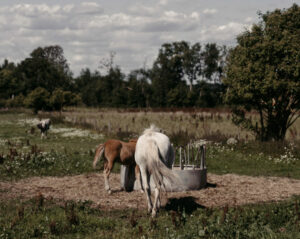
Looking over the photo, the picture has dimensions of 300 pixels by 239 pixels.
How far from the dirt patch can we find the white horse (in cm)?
59

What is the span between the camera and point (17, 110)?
73.8 m

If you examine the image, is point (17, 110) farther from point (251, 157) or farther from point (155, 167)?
point (155, 167)

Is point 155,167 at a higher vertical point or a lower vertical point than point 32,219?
higher

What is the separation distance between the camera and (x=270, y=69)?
18.5 meters

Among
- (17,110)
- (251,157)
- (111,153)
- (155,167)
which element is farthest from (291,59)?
(17,110)

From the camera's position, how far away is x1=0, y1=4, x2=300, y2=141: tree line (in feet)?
61.4

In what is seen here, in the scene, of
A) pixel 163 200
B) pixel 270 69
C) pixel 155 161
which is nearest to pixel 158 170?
pixel 155 161

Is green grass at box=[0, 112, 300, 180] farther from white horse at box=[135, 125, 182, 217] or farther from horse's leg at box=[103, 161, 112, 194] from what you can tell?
A: white horse at box=[135, 125, 182, 217]

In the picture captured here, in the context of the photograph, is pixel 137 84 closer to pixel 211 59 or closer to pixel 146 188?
pixel 211 59

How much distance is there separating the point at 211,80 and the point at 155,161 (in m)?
84.5

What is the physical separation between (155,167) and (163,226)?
1506 millimetres

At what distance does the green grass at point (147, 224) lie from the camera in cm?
705

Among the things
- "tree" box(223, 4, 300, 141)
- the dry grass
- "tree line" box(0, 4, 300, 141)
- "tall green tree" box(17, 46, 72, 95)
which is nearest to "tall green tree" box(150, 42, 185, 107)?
"tree line" box(0, 4, 300, 141)

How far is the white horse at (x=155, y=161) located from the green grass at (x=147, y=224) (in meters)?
0.53
